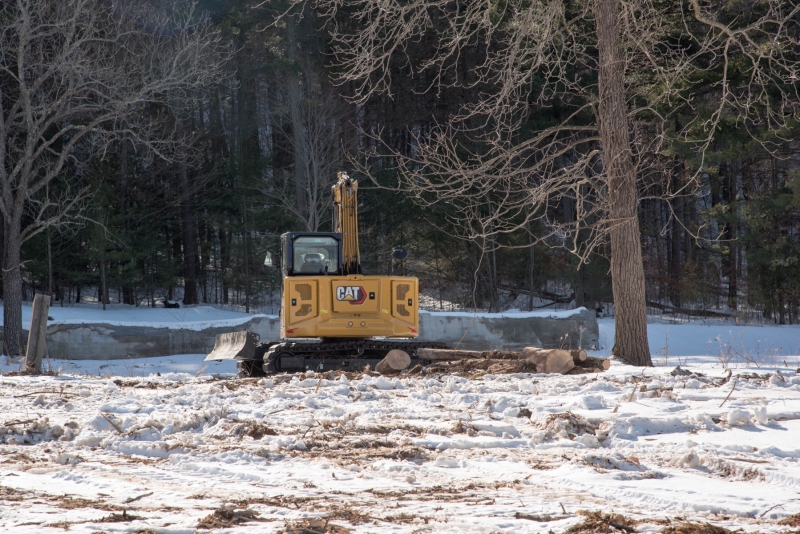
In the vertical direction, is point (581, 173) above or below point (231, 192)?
below

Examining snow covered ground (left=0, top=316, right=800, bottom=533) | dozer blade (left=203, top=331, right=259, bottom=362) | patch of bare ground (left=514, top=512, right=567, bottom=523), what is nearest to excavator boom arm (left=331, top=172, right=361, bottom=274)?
dozer blade (left=203, top=331, right=259, bottom=362)

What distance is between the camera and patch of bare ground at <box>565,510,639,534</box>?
3064 millimetres

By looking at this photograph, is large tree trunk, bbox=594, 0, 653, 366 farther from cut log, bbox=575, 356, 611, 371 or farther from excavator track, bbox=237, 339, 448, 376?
excavator track, bbox=237, 339, 448, 376

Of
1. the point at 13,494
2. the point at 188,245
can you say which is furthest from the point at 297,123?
the point at 13,494

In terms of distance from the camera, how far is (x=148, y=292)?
88.2 feet

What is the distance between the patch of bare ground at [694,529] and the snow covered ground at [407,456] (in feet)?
0.26

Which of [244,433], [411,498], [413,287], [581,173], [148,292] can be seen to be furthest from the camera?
[148,292]

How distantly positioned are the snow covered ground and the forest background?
16634 mm

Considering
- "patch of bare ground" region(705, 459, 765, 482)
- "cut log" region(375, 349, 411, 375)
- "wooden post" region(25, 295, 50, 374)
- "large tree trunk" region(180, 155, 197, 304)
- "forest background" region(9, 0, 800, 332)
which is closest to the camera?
"patch of bare ground" region(705, 459, 765, 482)

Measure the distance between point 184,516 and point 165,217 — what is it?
2501 centimetres

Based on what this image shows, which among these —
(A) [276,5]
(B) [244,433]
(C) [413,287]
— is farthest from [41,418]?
(A) [276,5]

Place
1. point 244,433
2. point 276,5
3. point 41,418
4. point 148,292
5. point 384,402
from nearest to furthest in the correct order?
1. point 244,433
2. point 41,418
3. point 384,402
4. point 276,5
5. point 148,292

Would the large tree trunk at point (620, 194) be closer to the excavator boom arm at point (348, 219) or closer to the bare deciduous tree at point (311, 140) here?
the excavator boom arm at point (348, 219)

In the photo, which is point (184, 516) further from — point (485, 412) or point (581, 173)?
point (581, 173)
